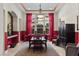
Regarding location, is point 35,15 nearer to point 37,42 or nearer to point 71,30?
point 37,42

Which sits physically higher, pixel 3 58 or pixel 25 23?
pixel 25 23

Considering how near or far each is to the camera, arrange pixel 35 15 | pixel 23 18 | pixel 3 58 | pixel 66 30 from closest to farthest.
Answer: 1. pixel 3 58
2. pixel 66 30
3. pixel 35 15
4. pixel 23 18

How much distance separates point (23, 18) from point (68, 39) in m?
5.53

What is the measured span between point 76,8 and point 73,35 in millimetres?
1341

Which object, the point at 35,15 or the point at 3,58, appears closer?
the point at 3,58

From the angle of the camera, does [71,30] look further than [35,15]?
No

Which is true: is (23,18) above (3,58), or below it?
above

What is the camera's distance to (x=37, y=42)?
864 cm

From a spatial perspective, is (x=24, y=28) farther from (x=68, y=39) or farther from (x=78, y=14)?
(x=78, y=14)

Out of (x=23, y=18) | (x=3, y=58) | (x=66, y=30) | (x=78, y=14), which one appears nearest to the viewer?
(x=3, y=58)

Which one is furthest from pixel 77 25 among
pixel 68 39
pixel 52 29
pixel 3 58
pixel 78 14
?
pixel 52 29

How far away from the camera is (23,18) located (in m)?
12.7

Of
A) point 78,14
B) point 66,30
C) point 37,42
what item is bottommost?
point 37,42

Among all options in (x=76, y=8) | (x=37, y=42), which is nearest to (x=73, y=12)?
(x=76, y=8)
